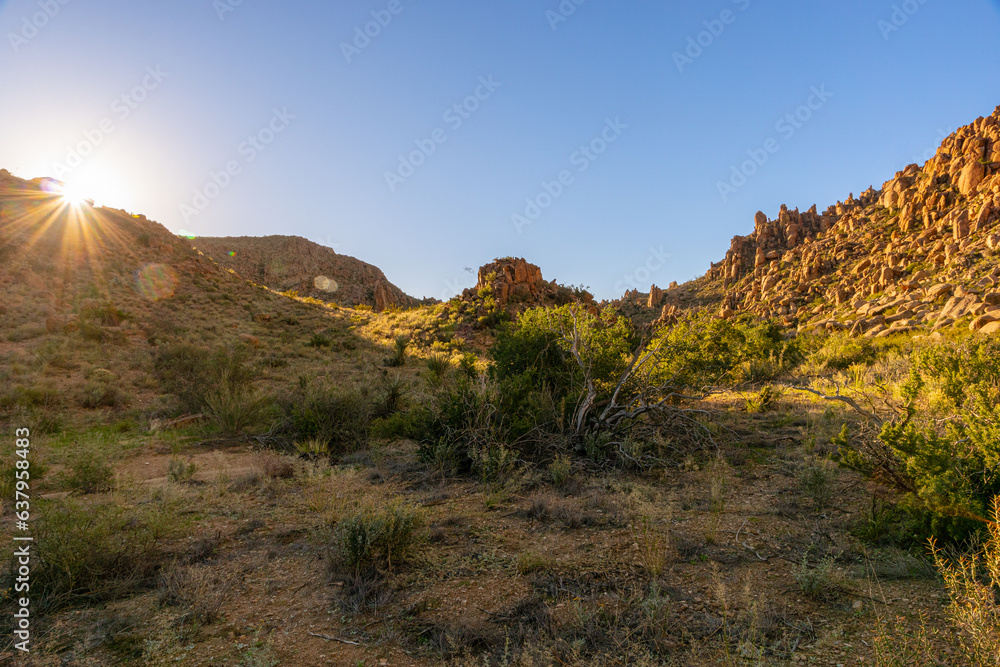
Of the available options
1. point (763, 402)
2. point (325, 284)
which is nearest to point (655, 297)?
point (325, 284)

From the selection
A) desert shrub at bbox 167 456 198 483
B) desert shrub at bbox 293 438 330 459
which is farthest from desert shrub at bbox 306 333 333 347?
desert shrub at bbox 167 456 198 483

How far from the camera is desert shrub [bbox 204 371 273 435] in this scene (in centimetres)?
1060

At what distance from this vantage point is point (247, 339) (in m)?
22.5

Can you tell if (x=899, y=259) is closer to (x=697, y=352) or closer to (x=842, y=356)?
(x=842, y=356)

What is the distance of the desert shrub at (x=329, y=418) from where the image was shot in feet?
31.5

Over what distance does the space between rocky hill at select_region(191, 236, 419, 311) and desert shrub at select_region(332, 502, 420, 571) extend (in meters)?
53.3

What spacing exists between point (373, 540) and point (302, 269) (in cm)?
6873

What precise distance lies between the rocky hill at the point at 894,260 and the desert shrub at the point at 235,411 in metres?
15.2

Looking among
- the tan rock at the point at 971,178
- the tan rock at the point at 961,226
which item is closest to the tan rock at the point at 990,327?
the tan rock at the point at 961,226

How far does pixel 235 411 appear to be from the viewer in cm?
1069

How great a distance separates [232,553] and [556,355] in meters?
6.71

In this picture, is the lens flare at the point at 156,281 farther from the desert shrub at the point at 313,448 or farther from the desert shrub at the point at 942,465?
the desert shrub at the point at 942,465

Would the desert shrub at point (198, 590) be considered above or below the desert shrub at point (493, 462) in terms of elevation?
below

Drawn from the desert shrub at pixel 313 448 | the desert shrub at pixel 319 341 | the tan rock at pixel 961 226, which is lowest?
the desert shrub at pixel 313 448
